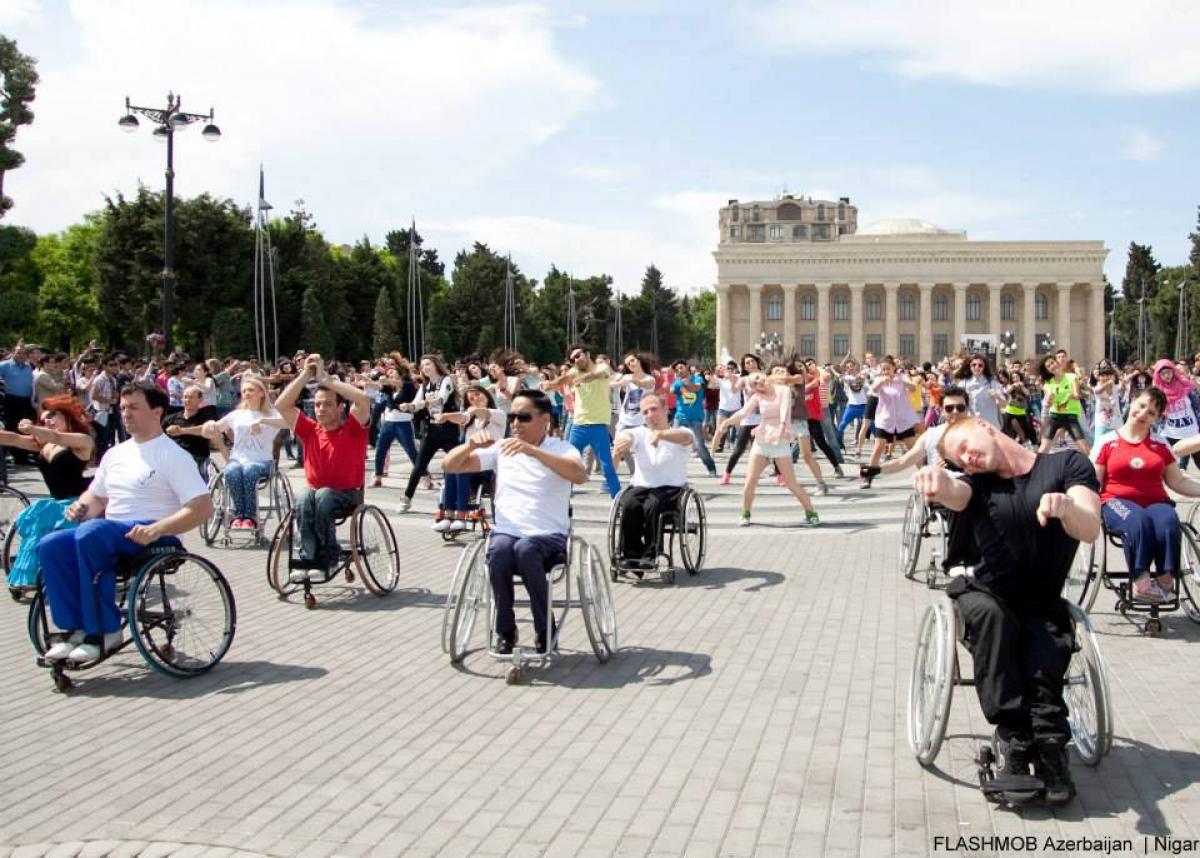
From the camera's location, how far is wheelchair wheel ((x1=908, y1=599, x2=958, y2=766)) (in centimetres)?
518

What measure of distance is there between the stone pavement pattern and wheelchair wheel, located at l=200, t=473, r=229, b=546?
12.5 ft

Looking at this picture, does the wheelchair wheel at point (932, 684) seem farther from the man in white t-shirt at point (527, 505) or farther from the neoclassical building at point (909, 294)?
the neoclassical building at point (909, 294)

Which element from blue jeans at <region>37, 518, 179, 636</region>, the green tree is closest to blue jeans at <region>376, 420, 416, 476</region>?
blue jeans at <region>37, 518, 179, 636</region>

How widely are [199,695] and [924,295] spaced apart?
113803 millimetres

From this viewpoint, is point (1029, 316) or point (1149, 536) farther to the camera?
point (1029, 316)

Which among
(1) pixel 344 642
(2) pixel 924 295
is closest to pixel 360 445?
(1) pixel 344 642

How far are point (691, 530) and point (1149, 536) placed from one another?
401 centimetres

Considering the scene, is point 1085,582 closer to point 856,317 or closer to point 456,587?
point 456,587

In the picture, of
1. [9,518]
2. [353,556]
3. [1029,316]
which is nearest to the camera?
[353,556]

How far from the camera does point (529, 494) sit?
7484 mm

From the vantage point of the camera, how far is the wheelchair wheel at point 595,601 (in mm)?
7426

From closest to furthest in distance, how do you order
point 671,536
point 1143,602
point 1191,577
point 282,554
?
point 1143,602, point 1191,577, point 282,554, point 671,536

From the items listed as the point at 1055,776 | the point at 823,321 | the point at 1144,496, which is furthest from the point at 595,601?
the point at 823,321

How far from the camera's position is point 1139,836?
465 cm
